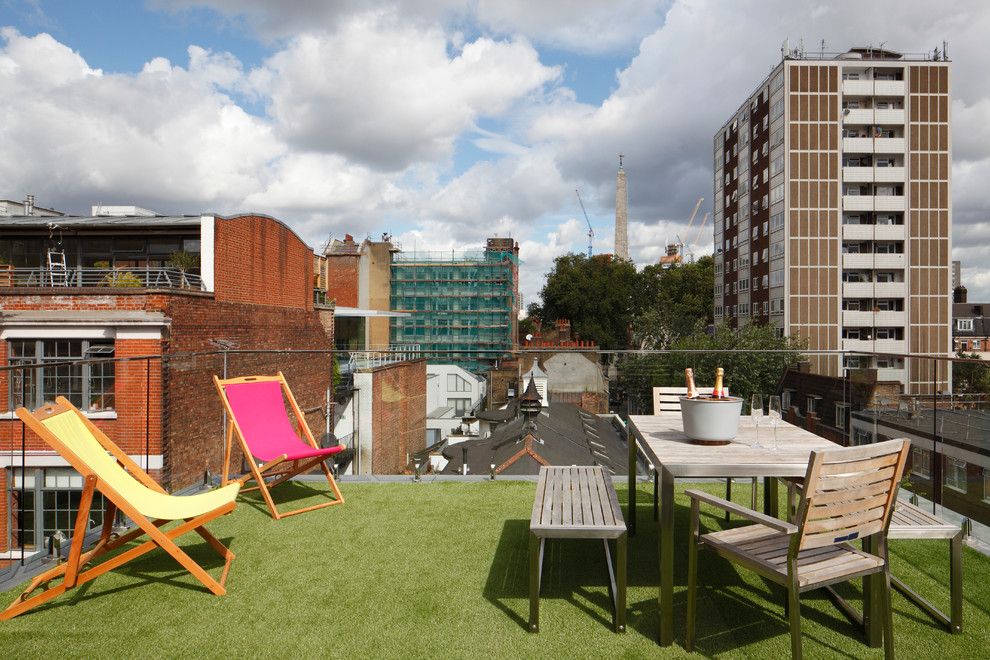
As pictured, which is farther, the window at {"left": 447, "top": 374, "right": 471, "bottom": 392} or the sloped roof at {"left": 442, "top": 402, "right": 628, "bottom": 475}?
the window at {"left": 447, "top": 374, "right": 471, "bottom": 392}

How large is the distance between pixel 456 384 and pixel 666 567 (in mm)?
26965

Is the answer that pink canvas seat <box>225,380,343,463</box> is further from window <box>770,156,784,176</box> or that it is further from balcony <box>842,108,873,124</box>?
balcony <box>842,108,873,124</box>

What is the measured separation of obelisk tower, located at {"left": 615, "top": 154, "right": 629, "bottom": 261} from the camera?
130000mm

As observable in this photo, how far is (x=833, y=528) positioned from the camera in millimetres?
2201

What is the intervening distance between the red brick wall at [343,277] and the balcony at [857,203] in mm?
31932

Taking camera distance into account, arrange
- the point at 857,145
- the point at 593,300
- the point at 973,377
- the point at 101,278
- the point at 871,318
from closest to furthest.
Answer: the point at 973,377 → the point at 101,278 → the point at 857,145 → the point at 871,318 → the point at 593,300

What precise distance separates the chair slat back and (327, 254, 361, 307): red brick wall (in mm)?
43560

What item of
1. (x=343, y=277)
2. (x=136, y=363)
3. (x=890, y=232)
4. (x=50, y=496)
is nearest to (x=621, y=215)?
(x=890, y=232)

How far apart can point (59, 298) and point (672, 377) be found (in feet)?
45.9

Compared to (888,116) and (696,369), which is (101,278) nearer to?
(696,369)

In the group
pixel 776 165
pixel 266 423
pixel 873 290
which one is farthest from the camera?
pixel 776 165

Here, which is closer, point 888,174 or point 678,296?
point 888,174

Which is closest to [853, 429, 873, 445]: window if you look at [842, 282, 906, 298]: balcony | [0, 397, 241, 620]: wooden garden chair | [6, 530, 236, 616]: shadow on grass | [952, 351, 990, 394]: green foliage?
[952, 351, 990, 394]: green foliage

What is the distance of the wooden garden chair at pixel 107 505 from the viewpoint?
285cm
